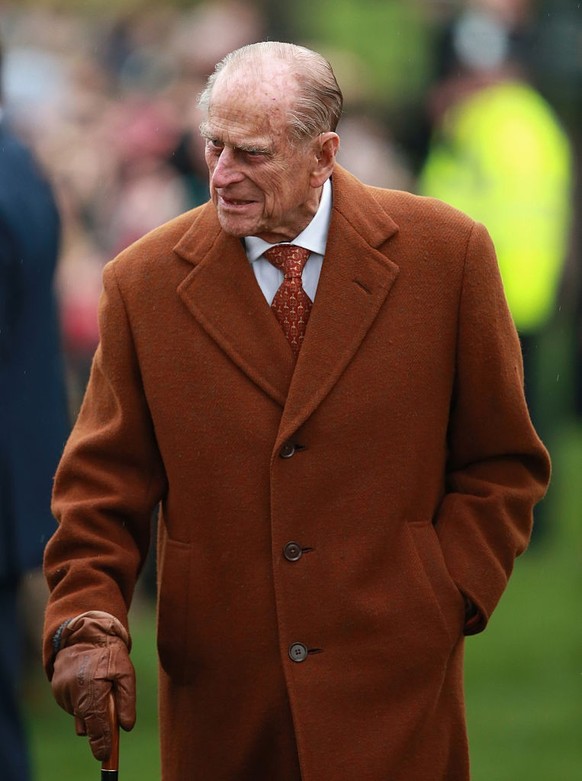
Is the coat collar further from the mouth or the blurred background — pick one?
the blurred background

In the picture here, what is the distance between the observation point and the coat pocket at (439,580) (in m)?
4.23

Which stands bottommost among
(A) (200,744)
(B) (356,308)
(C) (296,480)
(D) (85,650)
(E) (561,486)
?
(E) (561,486)

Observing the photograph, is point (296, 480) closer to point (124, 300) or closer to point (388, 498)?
point (388, 498)

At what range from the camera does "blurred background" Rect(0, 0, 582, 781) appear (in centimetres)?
773

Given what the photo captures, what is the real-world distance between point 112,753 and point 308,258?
114 centimetres

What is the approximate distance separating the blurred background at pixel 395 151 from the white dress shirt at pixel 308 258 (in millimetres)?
2967

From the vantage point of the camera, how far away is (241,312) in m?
4.25

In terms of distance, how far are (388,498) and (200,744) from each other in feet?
2.30

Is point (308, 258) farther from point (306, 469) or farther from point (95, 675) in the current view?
point (95, 675)

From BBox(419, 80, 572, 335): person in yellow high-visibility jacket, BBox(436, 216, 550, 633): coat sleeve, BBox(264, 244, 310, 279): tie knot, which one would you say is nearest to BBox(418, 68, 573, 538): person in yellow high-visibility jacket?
BBox(419, 80, 572, 335): person in yellow high-visibility jacket

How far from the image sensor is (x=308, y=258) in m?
4.30

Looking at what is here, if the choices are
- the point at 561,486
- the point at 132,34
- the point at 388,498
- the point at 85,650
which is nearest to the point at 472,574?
Result: the point at 388,498

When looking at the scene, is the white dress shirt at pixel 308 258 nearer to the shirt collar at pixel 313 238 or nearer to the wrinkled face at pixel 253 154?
the shirt collar at pixel 313 238

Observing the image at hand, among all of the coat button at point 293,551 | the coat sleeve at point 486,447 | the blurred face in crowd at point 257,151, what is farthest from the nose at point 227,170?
the coat button at point 293,551
